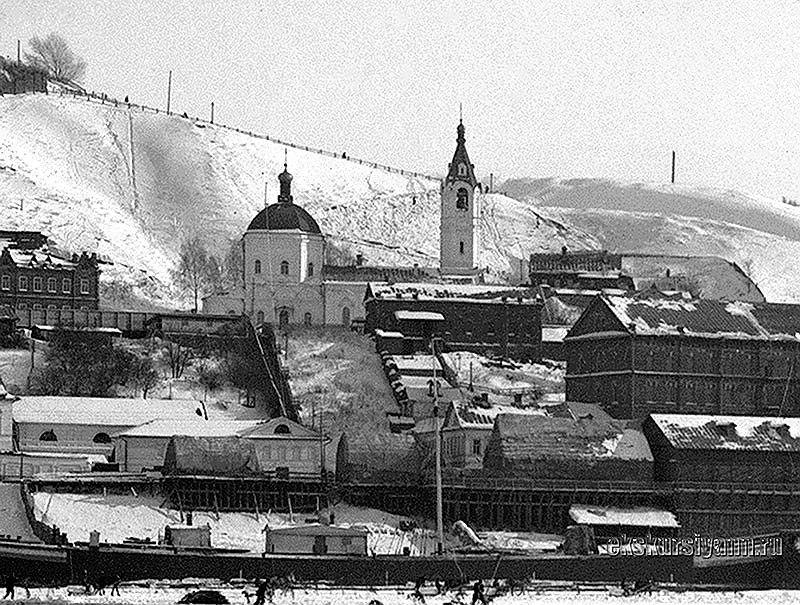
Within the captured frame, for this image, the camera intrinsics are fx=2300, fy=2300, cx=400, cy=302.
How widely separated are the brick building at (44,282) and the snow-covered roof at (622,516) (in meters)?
50.0

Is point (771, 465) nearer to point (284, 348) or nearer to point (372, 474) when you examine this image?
point (372, 474)

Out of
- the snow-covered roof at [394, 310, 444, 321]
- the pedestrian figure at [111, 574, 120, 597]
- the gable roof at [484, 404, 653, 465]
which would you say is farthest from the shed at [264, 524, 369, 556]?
the snow-covered roof at [394, 310, 444, 321]

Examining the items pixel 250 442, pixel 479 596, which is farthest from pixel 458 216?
pixel 479 596

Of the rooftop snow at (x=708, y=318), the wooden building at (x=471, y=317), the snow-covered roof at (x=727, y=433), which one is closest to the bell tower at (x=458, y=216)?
the wooden building at (x=471, y=317)

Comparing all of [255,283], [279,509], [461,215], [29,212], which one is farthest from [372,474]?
[29,212]

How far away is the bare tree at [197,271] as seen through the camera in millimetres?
179250

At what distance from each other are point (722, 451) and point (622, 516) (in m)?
7.37

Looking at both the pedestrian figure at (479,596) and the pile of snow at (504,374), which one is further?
the pile of snow at (504,374)

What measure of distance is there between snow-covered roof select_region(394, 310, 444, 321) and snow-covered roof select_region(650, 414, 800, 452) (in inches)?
1024

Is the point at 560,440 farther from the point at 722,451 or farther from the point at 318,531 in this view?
the point at 318,531

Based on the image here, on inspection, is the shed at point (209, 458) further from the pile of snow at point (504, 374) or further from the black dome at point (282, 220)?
the black dome at point (282, 220)

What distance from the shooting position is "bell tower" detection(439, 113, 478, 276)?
162 metres

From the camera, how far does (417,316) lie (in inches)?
5413

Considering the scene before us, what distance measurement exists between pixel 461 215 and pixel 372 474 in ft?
183
